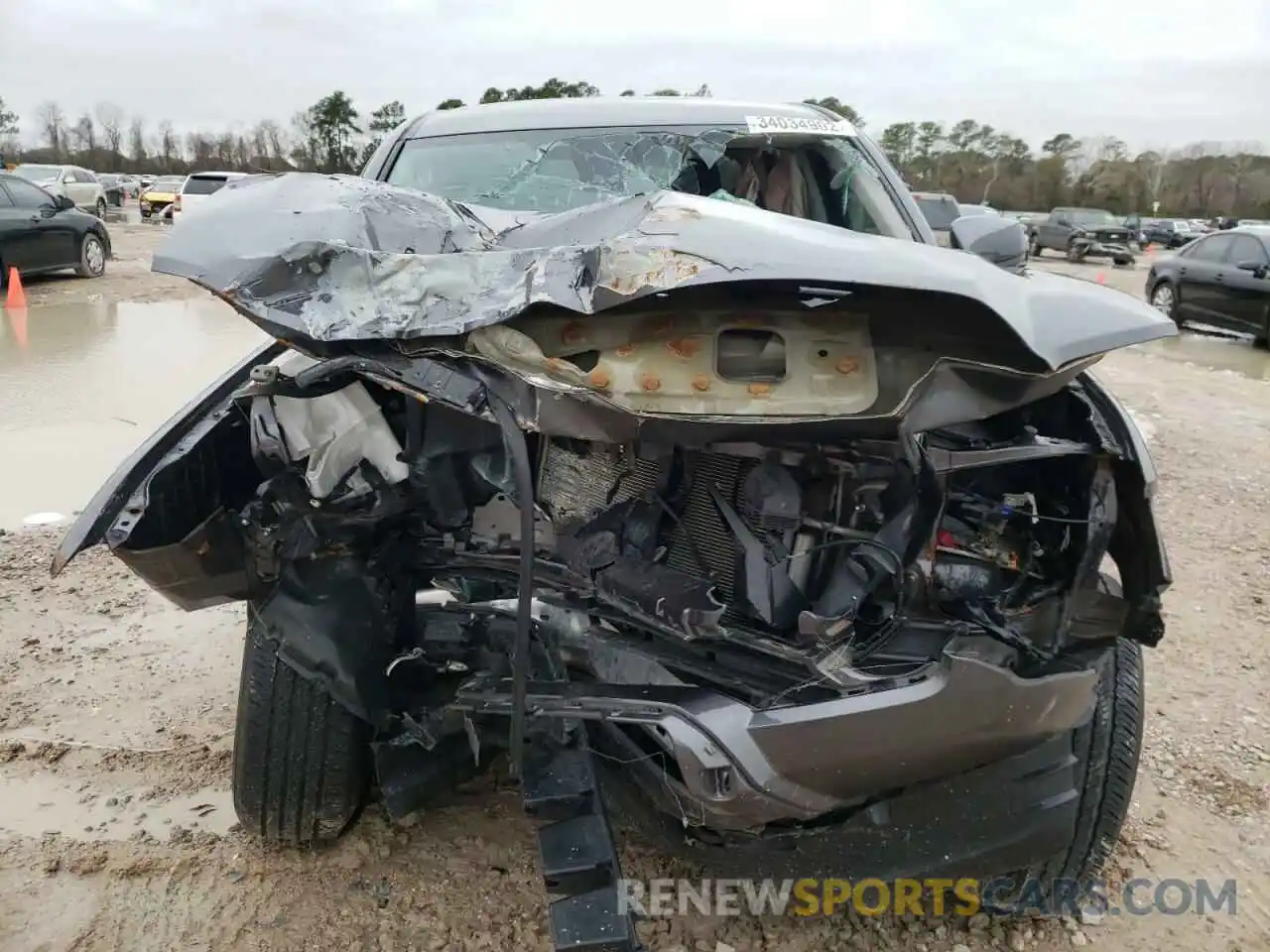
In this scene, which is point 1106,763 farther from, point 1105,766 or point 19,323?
point 19,323

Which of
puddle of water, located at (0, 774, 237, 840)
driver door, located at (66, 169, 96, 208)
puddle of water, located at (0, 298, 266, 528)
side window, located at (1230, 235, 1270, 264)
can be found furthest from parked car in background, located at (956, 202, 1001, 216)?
driver door, located at (66, 169, 96, 208)

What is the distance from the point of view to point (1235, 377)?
914 cm

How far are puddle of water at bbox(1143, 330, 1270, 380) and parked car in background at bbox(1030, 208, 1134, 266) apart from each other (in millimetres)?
13520

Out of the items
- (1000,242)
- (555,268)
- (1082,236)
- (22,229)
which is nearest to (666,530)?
(555,268)

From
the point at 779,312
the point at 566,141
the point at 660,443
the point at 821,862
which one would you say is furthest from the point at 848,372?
the point at 566,141

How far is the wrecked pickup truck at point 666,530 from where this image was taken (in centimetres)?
170

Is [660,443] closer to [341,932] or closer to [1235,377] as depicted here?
[341,932]

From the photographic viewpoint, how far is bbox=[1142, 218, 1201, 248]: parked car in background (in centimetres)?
3603

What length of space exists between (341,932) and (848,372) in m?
1.69

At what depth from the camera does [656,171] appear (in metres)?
3.23

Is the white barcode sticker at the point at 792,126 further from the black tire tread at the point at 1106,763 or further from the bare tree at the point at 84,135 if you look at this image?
the bare tree at the point at 84,135

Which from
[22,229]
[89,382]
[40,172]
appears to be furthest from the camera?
[40,172]

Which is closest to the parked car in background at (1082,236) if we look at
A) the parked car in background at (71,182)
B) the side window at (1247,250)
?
the side window at (1247,250)

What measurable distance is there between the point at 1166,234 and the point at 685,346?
40.9 m
